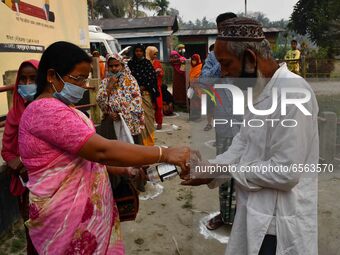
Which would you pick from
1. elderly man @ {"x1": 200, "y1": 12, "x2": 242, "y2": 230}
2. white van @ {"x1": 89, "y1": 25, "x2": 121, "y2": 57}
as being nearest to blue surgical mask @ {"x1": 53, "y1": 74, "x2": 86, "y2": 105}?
elderly man @ {"x1": 200, "y1": 12, "x2": 242, "y2": 230}

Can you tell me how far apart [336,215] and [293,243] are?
2.44 m

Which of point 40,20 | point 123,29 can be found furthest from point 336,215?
point 123,29

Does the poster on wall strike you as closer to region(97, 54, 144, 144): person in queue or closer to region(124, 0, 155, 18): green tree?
region(97, 54, 144, 144): person in queue

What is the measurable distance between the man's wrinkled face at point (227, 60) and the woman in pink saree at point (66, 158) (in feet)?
1.29

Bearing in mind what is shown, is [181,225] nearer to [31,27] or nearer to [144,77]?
[144,77]

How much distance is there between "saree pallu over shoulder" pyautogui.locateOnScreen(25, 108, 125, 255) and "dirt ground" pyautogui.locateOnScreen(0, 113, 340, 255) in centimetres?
145

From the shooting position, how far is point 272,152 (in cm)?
131

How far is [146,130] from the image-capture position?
17.1 feet

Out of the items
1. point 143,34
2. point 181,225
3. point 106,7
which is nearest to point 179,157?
point 181,225

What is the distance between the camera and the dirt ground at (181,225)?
2947 millimetres

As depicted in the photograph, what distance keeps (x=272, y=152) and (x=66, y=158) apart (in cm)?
79

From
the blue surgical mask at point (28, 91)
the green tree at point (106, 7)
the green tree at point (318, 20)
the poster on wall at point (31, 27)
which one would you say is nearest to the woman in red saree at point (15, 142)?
the blue surgical mask at point (28, 91)

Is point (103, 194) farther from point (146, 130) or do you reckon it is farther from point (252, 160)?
point (146, 130)

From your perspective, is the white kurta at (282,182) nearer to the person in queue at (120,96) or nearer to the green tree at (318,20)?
the person in queue at (120,96)
